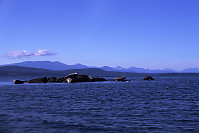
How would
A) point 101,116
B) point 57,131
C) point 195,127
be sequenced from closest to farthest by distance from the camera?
point 57,131 → point 195,127 → point 101,116

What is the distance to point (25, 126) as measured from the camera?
15305 millimetres

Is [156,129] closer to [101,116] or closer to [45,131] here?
[101,116]

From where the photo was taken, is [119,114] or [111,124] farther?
[119,114]

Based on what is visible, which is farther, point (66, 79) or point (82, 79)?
point (82, 79)

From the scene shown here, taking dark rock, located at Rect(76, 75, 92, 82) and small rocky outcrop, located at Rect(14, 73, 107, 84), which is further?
dark rock, located at Rect(76, 75, 92, 82)

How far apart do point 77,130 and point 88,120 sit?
298cm

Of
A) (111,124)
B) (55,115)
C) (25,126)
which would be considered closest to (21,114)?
(55,115)

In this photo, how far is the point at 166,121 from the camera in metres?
16.8

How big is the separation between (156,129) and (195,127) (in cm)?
276

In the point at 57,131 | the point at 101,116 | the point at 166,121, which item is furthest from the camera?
the point at 101,116

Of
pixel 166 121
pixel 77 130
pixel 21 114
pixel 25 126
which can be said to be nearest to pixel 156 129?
pixel 166 121

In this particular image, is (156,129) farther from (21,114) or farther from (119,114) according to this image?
(21,114)

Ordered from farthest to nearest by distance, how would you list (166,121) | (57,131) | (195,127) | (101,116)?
(101,116), (166,121), (195,127), (57,131)

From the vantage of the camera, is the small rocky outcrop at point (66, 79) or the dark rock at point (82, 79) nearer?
the small rocky outcrop at point (66, 79)
